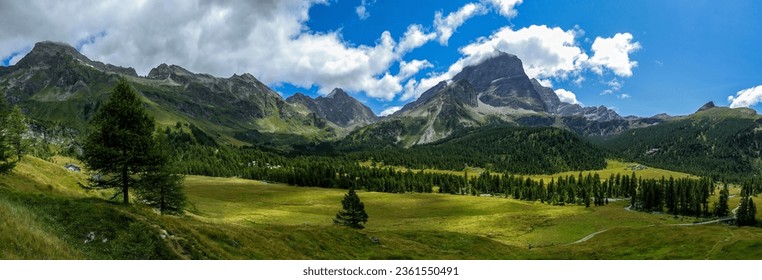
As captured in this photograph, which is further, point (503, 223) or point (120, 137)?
point (503, 223)

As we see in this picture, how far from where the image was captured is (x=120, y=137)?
3441 cm

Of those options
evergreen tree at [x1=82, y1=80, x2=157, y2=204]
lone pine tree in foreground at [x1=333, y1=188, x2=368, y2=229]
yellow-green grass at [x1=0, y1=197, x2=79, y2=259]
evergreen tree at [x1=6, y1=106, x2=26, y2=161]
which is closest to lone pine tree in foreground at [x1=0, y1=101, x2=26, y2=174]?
evergreen tree at [x1=6, y1=106, x2=26, y2=161]

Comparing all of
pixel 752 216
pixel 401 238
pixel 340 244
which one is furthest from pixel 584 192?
pixel 340 244

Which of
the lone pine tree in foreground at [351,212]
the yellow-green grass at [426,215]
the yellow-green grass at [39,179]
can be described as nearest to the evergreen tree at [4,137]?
the yellow-green grass at [39,179]

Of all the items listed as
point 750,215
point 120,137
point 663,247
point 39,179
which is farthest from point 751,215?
point 39,179

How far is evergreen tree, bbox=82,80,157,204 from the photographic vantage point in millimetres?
34281

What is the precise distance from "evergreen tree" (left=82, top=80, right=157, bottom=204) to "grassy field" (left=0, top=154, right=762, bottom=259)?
411cm

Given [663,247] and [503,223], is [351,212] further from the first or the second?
[663,247]

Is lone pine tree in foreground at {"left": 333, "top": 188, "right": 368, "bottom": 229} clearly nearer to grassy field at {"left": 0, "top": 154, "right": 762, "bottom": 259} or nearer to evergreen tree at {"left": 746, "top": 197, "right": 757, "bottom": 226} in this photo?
grassy field at {"left": 0, "top": 154, "right": 762, "bottom": 259}

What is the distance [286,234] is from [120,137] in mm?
17167

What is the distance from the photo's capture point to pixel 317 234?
4734 centimetres

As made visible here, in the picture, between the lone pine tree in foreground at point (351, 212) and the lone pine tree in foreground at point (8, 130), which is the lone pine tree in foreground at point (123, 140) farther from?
the lone pine tree in foreground at point (351, 212)

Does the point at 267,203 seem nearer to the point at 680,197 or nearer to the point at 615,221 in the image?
the point at 615,221

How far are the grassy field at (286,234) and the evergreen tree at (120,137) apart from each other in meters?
4.11
